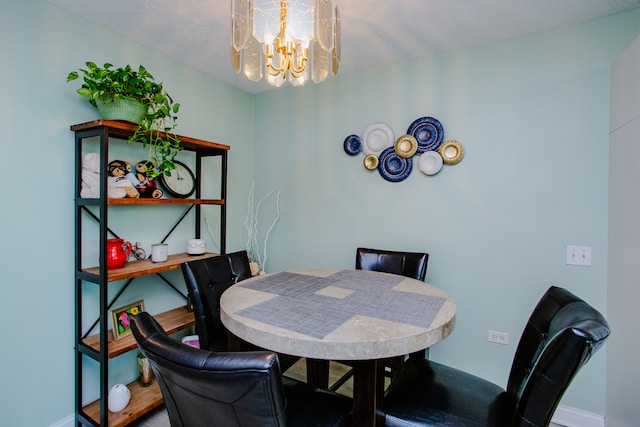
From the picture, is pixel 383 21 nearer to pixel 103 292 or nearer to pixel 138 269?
pixel 138 269

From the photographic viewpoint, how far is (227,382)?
76 centimetres

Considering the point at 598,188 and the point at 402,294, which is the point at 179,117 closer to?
the point at 402,294

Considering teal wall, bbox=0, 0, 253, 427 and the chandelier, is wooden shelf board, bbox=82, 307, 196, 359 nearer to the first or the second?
teal wall, bbox=0, 0, 253, 427

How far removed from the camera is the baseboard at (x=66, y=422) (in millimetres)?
1844

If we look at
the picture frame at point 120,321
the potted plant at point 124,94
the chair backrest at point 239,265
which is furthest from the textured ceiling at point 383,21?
the picture frame at point 120,321

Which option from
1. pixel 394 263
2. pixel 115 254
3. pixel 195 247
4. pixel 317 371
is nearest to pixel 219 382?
pixel 317 371

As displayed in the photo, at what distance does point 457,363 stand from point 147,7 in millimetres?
3153

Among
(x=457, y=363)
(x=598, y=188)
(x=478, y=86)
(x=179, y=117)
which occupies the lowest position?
(x=457, y=363)

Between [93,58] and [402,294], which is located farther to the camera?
[93,58]

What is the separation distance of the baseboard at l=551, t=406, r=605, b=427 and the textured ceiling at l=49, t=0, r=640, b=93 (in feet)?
8.08

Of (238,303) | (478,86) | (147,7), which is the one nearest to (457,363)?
(238,303)

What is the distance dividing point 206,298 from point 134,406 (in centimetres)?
87

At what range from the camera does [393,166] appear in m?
2.57

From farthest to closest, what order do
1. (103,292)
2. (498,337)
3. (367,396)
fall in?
(498,337) < (103,292) < (367,396)
